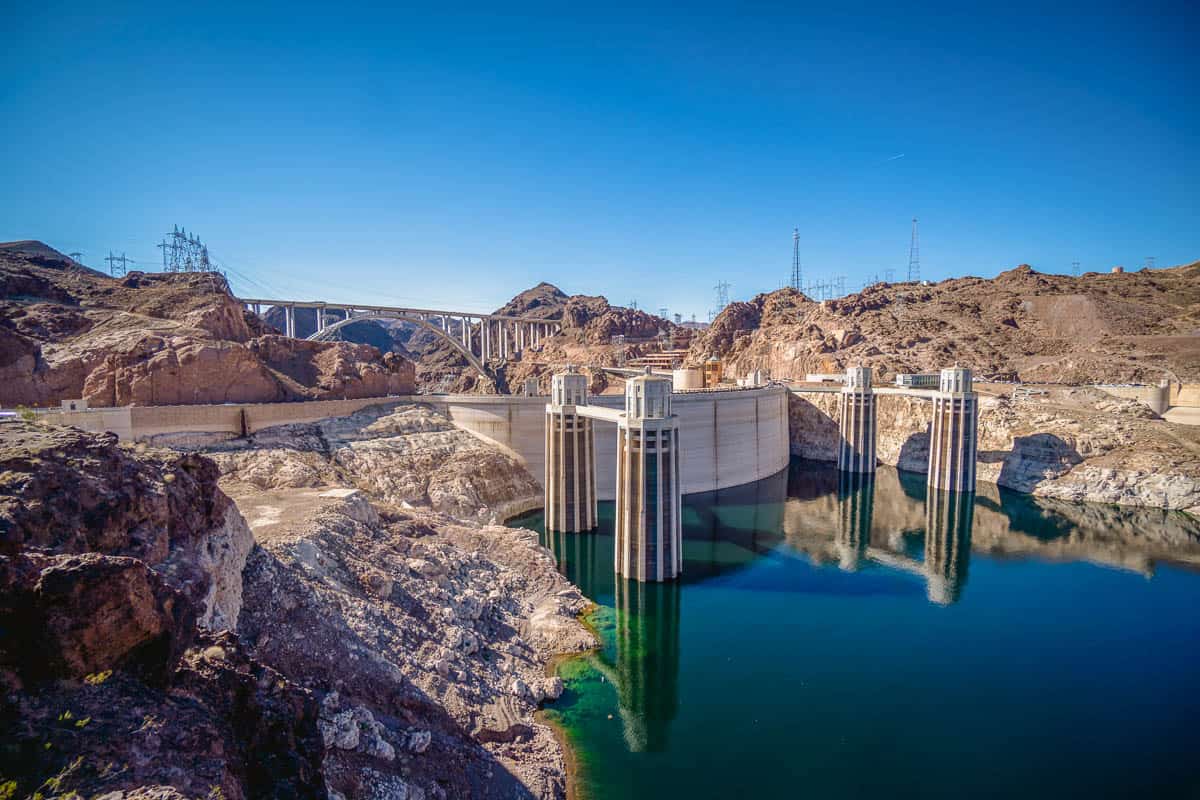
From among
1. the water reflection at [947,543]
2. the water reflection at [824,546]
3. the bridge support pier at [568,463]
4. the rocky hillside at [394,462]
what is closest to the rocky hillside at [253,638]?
the water reflection at [824,546]

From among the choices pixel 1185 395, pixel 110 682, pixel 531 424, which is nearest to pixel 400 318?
pixel 531 424

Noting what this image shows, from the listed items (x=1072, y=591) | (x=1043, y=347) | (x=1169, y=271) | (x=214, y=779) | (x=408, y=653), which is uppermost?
(x=1169, y=271)

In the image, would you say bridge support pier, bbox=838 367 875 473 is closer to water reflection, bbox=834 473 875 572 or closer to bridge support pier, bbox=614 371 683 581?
water reflection, bbox=834 473 875 572

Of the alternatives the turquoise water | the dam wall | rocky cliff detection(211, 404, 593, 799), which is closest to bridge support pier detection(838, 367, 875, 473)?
the dam wall

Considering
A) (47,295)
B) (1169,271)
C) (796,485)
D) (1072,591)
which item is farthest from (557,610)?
(1169,271)

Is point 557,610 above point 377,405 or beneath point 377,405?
beneath

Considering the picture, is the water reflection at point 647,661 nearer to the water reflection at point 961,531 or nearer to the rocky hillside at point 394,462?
the water reflection at point 961,531

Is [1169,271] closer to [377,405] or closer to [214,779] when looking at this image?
[377,405]
